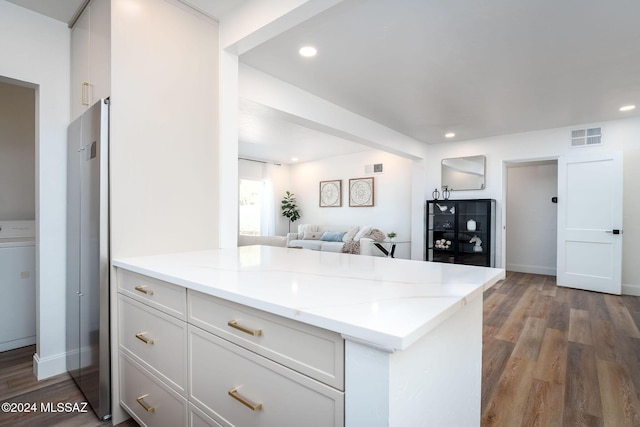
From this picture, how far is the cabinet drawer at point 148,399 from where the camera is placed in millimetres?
1294

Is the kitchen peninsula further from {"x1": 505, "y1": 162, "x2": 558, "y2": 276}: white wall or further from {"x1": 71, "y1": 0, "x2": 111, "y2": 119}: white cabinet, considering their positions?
{"x1": 505, "y1": 162, "x2": 558, "y2": 276}: white wall

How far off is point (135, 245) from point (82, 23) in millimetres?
1558

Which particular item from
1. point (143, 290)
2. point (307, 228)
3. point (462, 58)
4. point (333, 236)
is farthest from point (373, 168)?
point (143, 290)

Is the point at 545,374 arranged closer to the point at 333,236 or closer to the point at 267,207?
the point at 333,236

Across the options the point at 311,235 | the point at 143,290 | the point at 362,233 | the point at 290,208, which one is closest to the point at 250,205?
the point at 290,208

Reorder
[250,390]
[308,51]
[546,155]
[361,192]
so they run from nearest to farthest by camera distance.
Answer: [250,390] < [308,51] < [546,155] < [361,192]

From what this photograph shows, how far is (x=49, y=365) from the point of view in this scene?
2150 millimetres

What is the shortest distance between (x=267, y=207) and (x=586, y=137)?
6.53m

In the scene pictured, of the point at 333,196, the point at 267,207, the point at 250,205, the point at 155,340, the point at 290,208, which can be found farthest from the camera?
the point at 290,208

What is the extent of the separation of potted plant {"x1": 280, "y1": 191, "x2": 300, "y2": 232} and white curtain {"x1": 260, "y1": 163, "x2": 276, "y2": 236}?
13.2 inches

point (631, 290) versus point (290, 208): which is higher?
point (290, 208)

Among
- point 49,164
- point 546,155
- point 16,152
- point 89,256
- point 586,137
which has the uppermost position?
point 586,137

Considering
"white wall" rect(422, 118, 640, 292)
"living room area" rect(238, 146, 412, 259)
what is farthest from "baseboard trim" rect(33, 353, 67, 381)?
"white wall" rect(422, 118, 640, 292)

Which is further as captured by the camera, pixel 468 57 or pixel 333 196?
pixel 333 196
